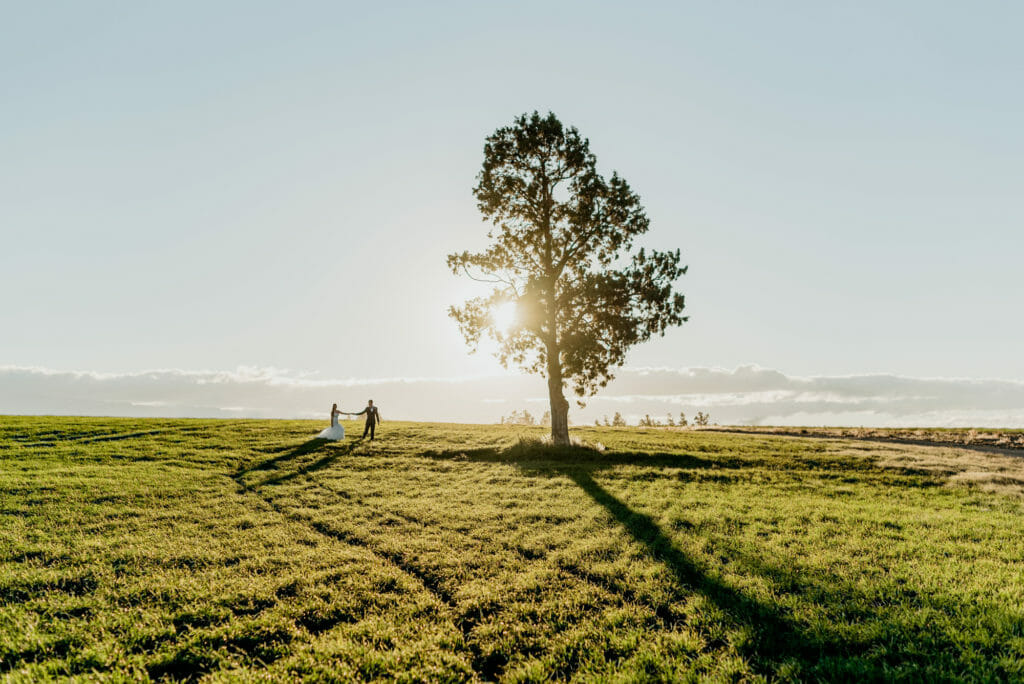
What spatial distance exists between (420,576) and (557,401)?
18.4 m

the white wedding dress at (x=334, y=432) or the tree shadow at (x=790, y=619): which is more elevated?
the white wedding dress at (x=334, y=432)

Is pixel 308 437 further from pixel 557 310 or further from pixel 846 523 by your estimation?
pixel 846 523

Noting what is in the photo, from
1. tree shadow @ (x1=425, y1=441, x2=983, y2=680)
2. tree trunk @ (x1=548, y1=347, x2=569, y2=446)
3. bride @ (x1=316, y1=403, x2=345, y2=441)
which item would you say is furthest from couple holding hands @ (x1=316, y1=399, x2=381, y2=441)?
tree shadow @ (x1=425, y1=441, x2=983, y2=680)

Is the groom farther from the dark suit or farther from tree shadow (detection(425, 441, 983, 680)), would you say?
tree shadow (detection(425, 441, 983, 680))

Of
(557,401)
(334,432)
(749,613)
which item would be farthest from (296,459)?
(749,613)

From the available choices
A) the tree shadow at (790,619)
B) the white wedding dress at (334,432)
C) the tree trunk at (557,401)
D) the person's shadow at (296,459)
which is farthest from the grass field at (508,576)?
the white wedding dress at (334,432)

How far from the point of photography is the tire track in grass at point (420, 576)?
6.54 metres

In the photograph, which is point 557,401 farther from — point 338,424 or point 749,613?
point 749,613

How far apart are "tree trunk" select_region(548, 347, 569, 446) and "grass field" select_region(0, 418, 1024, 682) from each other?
688 cm

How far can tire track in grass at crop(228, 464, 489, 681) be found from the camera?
21.5 feet

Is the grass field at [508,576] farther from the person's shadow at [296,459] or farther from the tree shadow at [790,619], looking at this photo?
the person's shadow at [296,459]

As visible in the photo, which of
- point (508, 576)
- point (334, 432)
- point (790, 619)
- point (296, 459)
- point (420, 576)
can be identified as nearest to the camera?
point (790, 619)

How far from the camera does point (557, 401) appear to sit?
27.3 metres

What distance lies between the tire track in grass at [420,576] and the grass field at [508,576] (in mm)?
63
